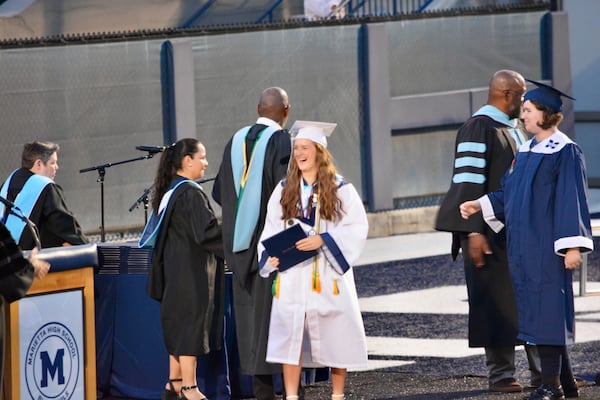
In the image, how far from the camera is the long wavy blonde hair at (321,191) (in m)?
7.95

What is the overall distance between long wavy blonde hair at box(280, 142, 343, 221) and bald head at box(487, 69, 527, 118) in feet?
5.42

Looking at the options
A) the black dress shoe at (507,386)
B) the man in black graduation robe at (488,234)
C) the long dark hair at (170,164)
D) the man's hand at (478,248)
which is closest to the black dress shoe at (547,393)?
the black dress shoe at (507,386)

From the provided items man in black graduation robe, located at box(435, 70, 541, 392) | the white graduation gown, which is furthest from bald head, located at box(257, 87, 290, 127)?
man in black graduation robe, located at box(435, 70, 541, 392)

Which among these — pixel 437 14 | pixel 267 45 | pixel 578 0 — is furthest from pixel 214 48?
pixel 578 0

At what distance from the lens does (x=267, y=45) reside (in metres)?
18.0

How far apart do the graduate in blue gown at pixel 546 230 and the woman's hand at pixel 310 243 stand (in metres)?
1.28

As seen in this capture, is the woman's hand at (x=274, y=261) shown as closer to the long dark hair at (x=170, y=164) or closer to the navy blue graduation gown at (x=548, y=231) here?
the long dark hair at (x=170, y=164)

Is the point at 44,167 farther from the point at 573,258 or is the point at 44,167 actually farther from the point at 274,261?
the point at 573,258

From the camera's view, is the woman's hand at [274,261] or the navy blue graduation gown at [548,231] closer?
the woman's hand at [274,261]

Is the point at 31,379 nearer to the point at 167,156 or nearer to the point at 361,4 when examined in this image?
the point at 167,156

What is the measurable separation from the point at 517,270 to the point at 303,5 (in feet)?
43.8

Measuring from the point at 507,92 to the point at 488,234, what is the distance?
933mm

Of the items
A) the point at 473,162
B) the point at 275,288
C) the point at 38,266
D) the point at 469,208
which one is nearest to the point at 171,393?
the point at 275,288

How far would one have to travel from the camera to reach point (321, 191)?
26.1ft
